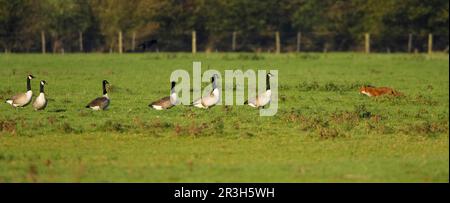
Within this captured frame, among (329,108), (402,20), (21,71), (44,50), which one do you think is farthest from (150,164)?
(402,20)

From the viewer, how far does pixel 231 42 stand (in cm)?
7138

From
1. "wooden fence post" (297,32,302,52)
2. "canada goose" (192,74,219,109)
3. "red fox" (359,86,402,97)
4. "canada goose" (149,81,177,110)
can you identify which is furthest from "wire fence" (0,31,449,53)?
"canada goose" (149,81,177,110)

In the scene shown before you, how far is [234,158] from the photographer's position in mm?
14039

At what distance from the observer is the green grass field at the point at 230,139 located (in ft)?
40.9

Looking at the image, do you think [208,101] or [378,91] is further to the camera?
[378,91]

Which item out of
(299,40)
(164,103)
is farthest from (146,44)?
(164,103)

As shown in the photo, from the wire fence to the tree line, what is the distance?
0.25 feet

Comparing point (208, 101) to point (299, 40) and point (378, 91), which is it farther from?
point (299, 40)

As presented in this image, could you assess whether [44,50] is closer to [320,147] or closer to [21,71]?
[21,71]

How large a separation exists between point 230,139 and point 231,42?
181 feet

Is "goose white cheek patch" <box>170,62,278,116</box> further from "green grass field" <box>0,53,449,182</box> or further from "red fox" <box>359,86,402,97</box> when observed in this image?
"red fox" <box>359,86,402,97</box>

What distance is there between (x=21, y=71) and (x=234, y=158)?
23.2m
